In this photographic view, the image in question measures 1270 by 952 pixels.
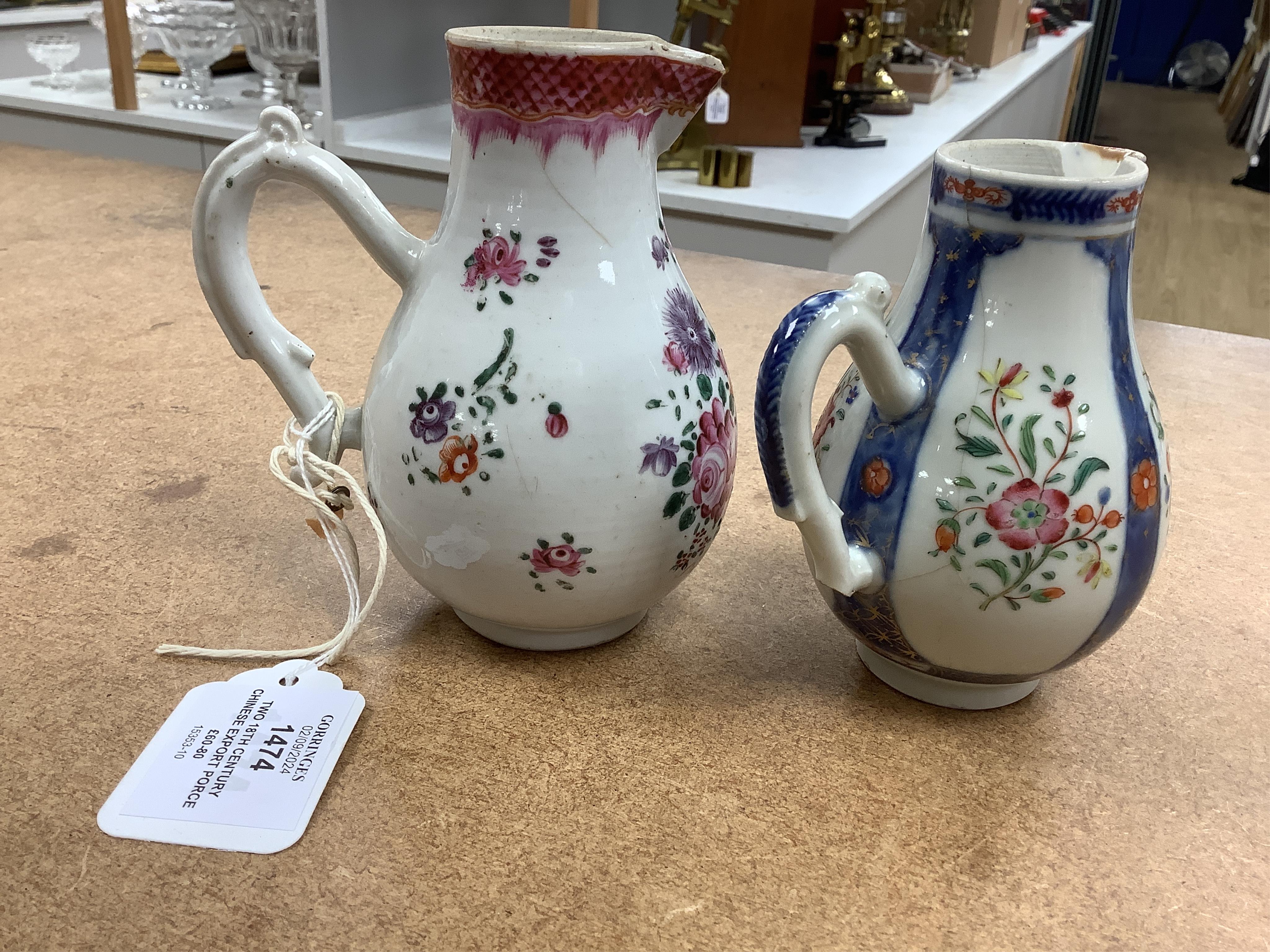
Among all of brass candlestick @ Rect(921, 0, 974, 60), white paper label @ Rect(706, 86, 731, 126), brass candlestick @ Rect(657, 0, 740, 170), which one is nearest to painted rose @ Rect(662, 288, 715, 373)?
brass candlestick @ Rect(657, 0, 740, 170)

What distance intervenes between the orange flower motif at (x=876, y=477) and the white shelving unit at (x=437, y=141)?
72 cm

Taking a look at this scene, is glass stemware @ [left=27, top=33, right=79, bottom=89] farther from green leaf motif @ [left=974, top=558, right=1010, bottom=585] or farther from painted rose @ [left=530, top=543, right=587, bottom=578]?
green leaf motif @ [left=974, top=558, right=1010, bottom=585]

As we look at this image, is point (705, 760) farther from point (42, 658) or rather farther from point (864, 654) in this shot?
point (42, 658)

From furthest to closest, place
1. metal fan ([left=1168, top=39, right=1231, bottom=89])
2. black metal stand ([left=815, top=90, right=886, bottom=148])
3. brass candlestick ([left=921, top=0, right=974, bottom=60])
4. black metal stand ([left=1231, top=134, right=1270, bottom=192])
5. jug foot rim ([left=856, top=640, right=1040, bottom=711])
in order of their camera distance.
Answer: metal fan ([left=1168, top=39, right=1231, bottom=89]) < black metal stand ([left=1231, top=134, right=1270, bottom=192]) < brass candlestick ([left=921, top=0, right=974, bottom=60]) < black metal stand ([left=815, top=90, right=886, bottom=148]) < jug foot rim ([left=856, top=640, right=1040, bottom=711])

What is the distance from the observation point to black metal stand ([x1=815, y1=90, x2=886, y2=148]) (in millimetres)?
1592

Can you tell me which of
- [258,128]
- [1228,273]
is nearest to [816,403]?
[258,128]

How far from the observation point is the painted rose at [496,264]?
455mm

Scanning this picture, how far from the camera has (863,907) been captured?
0.40m

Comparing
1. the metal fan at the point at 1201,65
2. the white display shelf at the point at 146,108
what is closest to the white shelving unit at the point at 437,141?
the white display shelf at the point at 146,108

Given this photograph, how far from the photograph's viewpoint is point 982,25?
2510mm

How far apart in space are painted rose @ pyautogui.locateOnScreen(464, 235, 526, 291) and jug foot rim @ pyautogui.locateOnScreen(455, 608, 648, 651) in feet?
0.52

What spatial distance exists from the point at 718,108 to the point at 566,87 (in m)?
1.11

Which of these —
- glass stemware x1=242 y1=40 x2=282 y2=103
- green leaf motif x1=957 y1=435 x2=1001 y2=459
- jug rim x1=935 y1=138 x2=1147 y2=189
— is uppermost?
jug rim x1=935 y1=138 x2=1147 y2=189

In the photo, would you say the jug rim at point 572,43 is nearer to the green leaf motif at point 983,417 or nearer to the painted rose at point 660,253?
the painted rose at point 660,253
